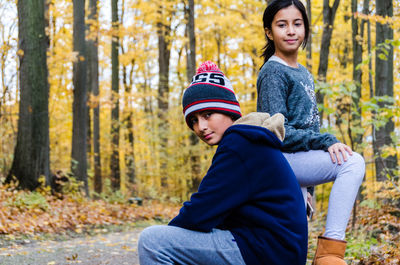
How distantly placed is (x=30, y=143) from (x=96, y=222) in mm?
2345

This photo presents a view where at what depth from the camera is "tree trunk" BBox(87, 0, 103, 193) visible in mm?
14992

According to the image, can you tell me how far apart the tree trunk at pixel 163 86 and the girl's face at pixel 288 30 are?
15.2m

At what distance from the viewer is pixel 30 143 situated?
9523mm

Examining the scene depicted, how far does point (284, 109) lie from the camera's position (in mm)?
2777

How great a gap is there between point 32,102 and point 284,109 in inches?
322

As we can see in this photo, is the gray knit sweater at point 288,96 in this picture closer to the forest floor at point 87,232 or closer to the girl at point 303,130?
the girl at point 303,130

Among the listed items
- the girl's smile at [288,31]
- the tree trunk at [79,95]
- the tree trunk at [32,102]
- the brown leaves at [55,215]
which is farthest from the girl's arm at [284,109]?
the tree trunk at [79,95]

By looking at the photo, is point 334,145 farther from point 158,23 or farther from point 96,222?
point 158,23

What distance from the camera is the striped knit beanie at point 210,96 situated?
232 cm

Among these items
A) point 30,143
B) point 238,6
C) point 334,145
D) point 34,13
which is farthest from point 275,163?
point 238,6

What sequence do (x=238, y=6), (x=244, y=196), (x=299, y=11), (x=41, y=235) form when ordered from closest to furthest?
(x=244, y=196), (x=299, y=11), (x=41, y=235), (x=238, y=6)

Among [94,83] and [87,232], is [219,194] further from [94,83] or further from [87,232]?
[94,83]

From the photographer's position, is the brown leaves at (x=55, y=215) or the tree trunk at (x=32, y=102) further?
the tree trunk at (x=32, y=102)

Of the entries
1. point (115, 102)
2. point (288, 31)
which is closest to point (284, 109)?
point (288, 31)
